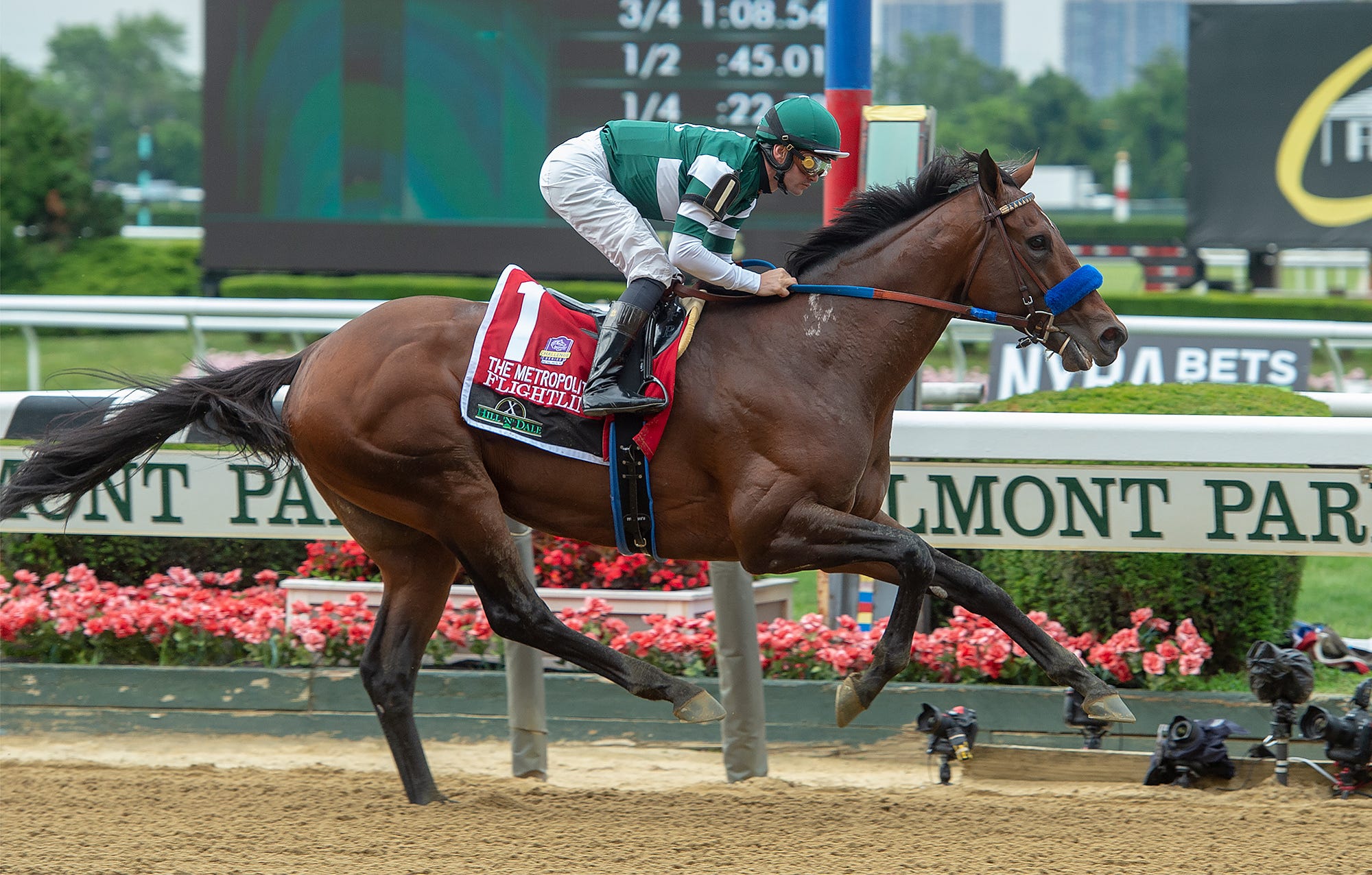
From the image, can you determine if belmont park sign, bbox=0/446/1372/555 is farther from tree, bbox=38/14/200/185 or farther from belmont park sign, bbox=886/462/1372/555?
tree, bbox=38/14/200/185

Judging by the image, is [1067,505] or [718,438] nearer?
[718,438]

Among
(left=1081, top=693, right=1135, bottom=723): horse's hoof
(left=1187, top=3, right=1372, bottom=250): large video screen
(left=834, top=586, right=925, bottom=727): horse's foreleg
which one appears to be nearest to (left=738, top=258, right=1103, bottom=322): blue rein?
(left=834, top=586, right=925, bottom=727): horse's foreleg

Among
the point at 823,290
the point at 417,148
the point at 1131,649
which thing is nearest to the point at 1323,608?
the point at 1131,649

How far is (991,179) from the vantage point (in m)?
4.04

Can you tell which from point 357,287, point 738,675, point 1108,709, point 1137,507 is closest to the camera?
A: point 1108,709

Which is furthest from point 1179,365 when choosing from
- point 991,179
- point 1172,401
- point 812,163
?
point 812,163

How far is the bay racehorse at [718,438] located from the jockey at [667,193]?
0.20m

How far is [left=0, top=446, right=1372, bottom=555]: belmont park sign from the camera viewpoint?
460 cm

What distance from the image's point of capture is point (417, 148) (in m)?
11.4

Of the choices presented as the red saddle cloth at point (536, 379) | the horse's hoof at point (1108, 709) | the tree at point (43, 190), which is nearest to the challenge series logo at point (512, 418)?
the red saddle cloth at point (536, 379)

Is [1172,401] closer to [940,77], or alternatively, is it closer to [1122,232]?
[1122,232]

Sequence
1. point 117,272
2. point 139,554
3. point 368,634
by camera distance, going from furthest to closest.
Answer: point 117,272 → point 139,554 → point 368,634

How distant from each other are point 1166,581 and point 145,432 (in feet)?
11.0

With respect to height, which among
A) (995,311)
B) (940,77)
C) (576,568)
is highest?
(940,77)
